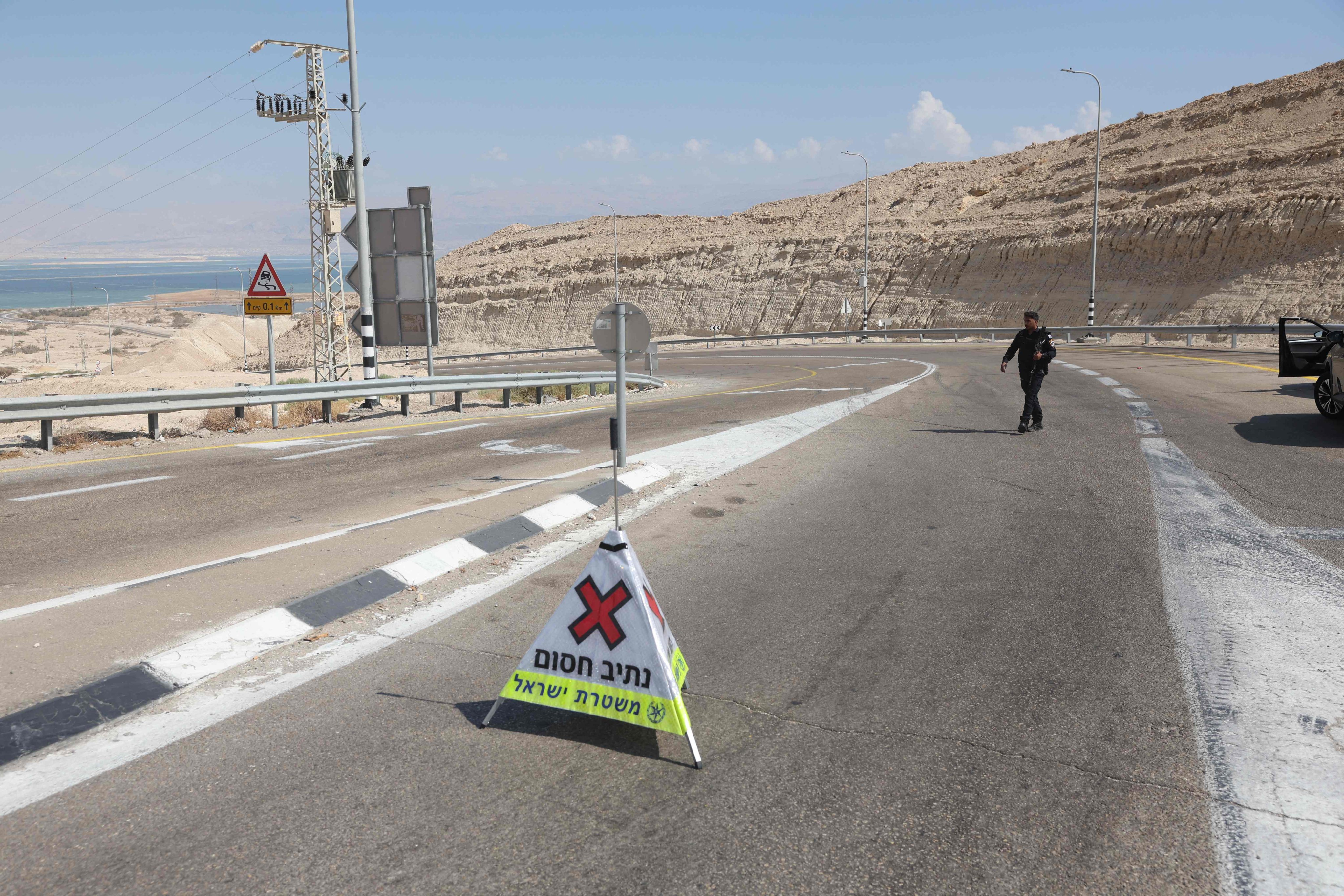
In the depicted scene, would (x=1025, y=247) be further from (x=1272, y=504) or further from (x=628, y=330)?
(x=628, y=330)

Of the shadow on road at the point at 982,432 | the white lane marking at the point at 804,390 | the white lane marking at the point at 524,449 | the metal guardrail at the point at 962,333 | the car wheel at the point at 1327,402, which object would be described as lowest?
the white lane marking at the point at 524,449

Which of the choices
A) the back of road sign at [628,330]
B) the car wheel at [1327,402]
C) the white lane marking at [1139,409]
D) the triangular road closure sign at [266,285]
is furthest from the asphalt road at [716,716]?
the triangular road closure sign at [266,285]

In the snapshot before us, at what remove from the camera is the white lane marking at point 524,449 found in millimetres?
13453

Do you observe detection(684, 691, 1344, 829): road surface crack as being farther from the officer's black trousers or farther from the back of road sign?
the officer's black trousers

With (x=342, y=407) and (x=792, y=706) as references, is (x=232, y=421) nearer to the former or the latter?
(x=342, y=407)

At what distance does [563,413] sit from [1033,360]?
372 inches

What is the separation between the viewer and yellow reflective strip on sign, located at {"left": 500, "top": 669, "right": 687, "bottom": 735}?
4.00 m

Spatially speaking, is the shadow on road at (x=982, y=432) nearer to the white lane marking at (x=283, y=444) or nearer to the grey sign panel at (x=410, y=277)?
the white lane marking at (x=283, y=444)

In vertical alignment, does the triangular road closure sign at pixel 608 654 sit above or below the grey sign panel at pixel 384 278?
below

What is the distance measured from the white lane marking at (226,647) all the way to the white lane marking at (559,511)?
2.91 metres

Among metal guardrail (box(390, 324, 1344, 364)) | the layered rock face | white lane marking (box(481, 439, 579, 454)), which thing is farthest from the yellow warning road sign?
the layered rock face

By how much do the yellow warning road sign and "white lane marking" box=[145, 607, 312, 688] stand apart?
1343 centimetres

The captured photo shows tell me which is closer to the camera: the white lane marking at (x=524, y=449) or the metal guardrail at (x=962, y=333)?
the white lane marking at (x=524, y=449)

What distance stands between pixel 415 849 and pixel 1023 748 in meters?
2.43
